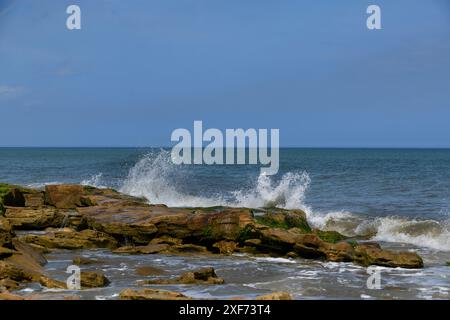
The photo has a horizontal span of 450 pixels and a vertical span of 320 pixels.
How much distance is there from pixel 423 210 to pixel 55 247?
20876 millimetres

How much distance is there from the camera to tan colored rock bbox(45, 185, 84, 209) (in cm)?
2300

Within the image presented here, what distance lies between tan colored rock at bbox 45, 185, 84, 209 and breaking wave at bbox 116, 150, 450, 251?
9.31m

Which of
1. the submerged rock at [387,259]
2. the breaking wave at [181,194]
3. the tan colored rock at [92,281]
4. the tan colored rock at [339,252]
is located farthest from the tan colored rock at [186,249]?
the breaking wave at [181,194]

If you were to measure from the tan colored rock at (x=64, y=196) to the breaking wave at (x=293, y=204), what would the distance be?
931 cm

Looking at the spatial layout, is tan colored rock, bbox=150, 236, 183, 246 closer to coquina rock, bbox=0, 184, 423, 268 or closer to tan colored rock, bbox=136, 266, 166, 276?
coquina rock, bbox=0, 184, 423, 268

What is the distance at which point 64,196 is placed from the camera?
76.2 ft

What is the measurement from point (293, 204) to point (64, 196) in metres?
12.7

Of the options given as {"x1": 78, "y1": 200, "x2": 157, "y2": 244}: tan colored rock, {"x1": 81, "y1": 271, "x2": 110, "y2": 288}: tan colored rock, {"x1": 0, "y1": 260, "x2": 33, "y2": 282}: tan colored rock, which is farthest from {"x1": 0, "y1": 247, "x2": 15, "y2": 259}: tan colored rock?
{"x1": 78, "y1": 200, "x2": 157, "y2": 244}: tan colored rock

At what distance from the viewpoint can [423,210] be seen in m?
31.5

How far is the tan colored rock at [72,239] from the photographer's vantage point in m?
16.9

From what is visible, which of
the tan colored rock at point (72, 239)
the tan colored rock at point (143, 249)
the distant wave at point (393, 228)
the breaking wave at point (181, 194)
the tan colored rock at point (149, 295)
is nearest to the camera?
the tan colored rock at point (149, 295)

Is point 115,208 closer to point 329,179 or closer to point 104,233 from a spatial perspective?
point 104,233

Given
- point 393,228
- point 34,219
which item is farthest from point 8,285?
point 393,228

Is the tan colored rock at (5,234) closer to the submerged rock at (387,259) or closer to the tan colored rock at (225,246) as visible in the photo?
the tan colored rock at (225,246)
